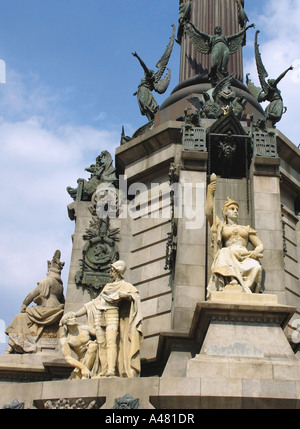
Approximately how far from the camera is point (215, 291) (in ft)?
42.7

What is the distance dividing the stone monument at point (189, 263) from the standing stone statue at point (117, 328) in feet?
0.10

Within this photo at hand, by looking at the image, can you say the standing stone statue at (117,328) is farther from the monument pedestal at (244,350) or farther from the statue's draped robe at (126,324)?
the monument pedestal at (244,350)

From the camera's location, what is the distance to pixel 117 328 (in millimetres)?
13133

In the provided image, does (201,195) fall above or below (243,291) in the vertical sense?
above

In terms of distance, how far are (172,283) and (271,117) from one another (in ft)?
26.1

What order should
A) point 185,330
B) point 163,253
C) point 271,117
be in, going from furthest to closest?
point 271,117
point 163,253
point 185,330

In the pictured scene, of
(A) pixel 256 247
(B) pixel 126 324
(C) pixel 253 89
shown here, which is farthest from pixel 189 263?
(C) pixel 253 89

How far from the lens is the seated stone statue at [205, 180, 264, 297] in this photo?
1358 centimetres

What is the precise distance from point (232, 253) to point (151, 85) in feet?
33.7

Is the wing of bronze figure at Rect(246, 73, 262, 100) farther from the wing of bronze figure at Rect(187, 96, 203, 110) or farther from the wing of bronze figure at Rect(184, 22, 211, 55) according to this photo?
the wing of bronze figure at Rect(187, 96, 203, 110)

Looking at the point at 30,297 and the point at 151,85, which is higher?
the point at 151,85

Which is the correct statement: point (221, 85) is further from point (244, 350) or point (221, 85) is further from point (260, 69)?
point (244, 350)
